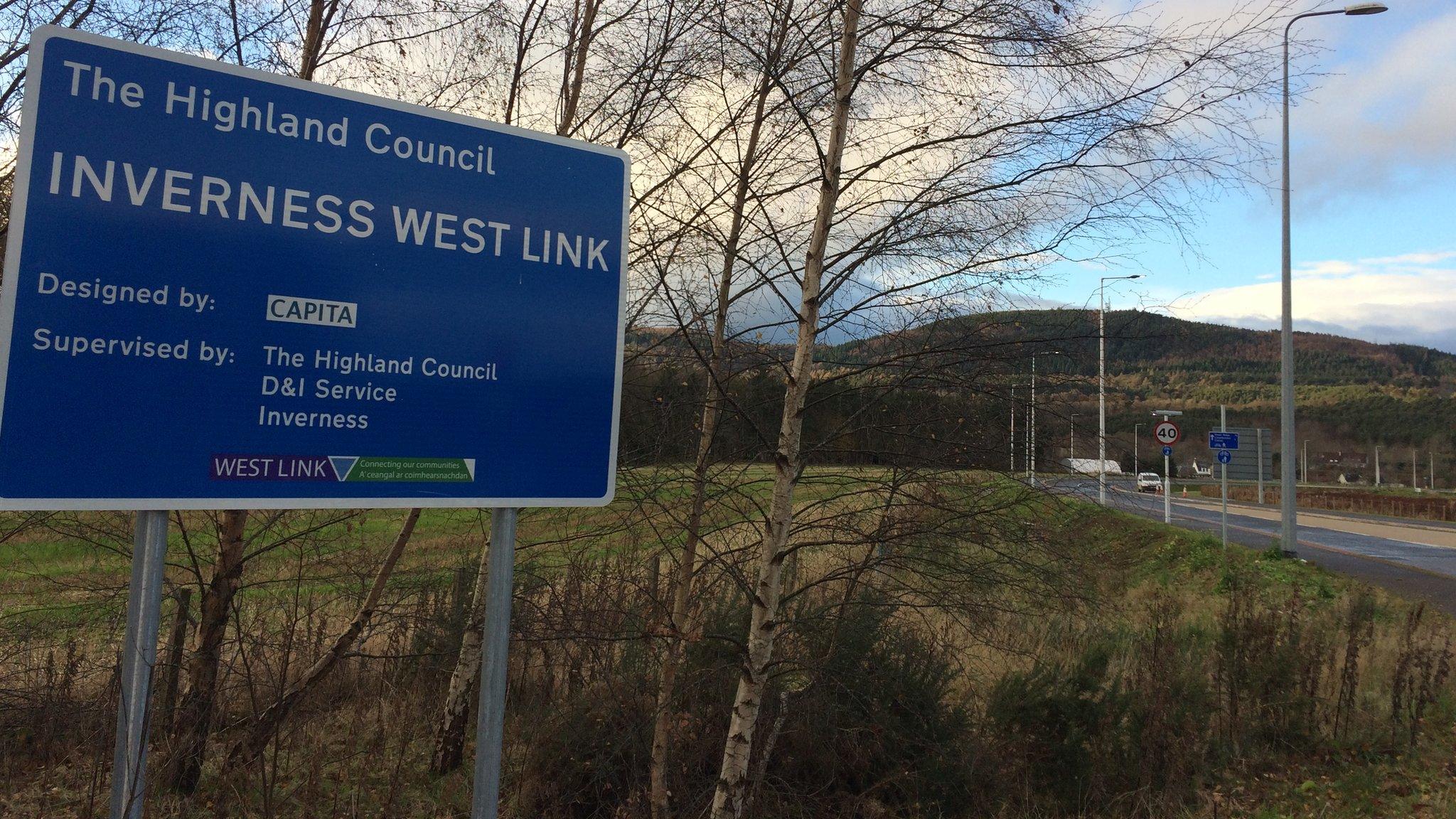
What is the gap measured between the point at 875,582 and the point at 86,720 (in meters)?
4.25

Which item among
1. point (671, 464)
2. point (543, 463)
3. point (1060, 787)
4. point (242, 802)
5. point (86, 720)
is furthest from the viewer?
point (1060, 787)

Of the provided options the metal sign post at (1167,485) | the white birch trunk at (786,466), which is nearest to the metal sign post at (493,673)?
the white birch trunk at (786,466)

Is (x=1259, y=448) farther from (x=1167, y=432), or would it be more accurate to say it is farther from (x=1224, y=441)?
(x=1167, y=432)

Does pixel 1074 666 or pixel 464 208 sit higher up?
pixel 464 208

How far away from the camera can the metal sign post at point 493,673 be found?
78.5 inches

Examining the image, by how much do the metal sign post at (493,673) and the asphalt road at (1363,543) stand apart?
2.97 m

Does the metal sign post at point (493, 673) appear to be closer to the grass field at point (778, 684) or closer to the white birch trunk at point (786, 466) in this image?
the grass field at point (778, 684)

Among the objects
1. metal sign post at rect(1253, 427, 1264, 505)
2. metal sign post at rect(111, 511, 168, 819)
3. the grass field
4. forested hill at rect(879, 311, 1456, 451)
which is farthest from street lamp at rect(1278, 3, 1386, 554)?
metal sign post at rect(111, 511, 168, 819)

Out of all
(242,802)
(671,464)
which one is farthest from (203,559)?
(671,464)

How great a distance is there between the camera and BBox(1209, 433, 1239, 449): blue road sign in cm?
2153

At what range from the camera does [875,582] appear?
458cm

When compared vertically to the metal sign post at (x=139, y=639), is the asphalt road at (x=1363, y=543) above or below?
below

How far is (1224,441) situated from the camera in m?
21.6

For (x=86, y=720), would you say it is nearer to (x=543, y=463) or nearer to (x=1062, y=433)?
(x=543, y=463)
